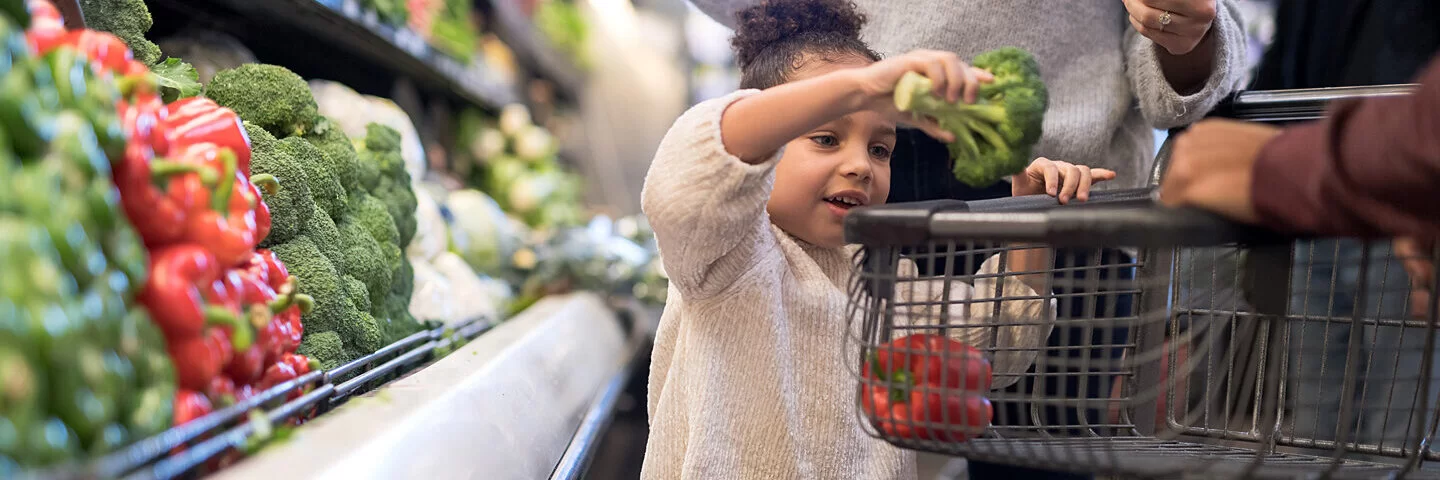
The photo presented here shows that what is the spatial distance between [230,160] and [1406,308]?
119 centimetres

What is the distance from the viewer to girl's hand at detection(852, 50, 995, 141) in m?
0.80

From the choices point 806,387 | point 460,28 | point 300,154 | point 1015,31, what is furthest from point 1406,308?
point 460,28

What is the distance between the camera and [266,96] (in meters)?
1.49

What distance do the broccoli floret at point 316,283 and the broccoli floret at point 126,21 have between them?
282 millimetres

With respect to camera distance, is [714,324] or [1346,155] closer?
[1346,155]

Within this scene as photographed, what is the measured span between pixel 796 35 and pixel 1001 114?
1.26ft

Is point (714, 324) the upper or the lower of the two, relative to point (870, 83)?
lower

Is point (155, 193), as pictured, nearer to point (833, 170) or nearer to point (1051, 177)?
point (833, 170)

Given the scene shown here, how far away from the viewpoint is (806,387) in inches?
47.7

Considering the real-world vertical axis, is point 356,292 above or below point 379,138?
below

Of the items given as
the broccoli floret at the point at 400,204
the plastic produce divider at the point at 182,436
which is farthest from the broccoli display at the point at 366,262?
the plastic produce divider at the point at 182,436

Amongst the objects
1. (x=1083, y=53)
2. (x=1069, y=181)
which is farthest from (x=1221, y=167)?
(x=1083, y=53)

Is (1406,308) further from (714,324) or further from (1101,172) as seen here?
(714,324)

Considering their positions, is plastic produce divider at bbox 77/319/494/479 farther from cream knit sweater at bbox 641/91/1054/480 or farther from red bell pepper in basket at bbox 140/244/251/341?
cream knit sweater at bbox 641/91/1054/480
